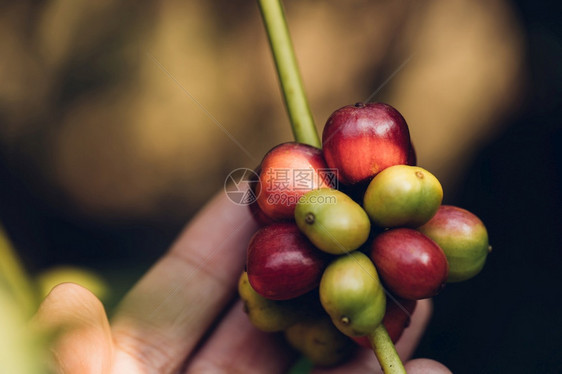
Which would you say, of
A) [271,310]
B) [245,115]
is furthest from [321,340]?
[245,115]

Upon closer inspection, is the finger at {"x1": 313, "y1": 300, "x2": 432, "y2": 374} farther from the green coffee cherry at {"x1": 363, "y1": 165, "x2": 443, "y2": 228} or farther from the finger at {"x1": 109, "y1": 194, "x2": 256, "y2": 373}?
the green coffee cherry at {"x1": 363, "y1": 165, "x2": 443, "y2": 228}

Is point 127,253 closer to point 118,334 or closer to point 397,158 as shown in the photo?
point 118,334

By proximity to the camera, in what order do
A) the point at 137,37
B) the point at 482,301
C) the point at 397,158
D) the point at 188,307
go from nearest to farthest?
the point at 397,158
the point at 188,307
the point at 482,301
the point at 137,37

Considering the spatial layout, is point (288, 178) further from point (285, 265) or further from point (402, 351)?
point (402, 351)

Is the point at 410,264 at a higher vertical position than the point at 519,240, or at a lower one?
higher

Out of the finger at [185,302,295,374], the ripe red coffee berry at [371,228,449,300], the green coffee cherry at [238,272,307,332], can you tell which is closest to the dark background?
the finger at [185,302,295,374]

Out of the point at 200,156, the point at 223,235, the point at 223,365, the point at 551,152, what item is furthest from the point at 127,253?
the point at 551,152
